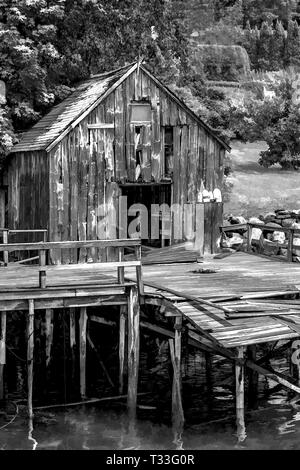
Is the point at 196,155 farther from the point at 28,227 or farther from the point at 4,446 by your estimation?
the point at 4,446

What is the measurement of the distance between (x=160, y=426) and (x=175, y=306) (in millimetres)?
2693

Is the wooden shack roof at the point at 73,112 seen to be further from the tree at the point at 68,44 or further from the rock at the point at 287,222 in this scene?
the rock at the point at 287,222

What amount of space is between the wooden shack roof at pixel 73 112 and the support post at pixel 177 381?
873 cm

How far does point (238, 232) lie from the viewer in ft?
113

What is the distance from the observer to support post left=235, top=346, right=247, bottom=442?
18.8 m

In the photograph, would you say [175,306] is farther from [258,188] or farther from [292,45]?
[292,45]

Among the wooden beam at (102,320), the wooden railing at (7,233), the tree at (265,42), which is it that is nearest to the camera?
the wooden beam at (102,320)

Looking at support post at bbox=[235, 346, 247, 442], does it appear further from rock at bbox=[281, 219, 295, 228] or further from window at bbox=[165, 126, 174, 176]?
rock at bbox=[281, 219, 295, 228]

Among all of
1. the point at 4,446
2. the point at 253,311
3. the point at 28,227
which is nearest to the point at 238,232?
the point at 28,227

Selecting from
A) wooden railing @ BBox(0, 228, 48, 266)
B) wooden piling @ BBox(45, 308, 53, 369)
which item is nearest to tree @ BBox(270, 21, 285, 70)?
wooden railing @ BBox(0, 228, 48, 266)

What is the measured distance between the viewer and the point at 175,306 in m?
19.7

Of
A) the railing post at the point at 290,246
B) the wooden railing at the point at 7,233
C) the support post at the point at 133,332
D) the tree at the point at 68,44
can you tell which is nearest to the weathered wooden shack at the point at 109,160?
the wooden railing at the point at 7,233

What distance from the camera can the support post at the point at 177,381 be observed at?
1981 cm
